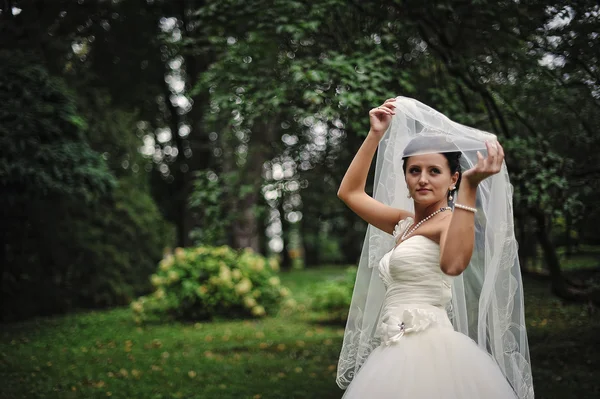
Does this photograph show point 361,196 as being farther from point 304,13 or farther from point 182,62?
point 182,62

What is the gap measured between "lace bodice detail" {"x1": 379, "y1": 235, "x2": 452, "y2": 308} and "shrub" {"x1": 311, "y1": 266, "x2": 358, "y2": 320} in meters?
7.82

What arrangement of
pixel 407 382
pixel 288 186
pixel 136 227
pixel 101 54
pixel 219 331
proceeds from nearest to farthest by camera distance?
pixel 407 382 < pixel 288 186 < pixel 219 331 < pixel 101 54 < pixel 136 227

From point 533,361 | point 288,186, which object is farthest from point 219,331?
point 533,361

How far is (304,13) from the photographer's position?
6.28 m

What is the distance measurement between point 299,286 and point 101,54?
28.8 ft

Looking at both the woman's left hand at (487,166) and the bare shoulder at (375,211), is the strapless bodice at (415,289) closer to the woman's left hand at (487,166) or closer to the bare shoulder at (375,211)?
the bare shoulder at (375,211)

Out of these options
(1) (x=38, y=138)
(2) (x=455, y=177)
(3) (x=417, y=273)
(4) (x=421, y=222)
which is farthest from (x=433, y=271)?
(1) (x=38, y=138)

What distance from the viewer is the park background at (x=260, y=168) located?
19.5 ft

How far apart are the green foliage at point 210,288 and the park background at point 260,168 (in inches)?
1.4

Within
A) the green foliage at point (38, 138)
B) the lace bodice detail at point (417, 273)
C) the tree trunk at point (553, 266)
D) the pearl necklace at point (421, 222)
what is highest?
the green foliage at point (38, 138)

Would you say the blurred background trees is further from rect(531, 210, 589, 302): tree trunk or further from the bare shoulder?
the bare shoulder

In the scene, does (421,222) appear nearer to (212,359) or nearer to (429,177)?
(429,177)

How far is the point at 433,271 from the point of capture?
Result: 2.78 metres

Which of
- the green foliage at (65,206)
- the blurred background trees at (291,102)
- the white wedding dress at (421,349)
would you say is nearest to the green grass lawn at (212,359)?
the blurred background trees at (291,102)
